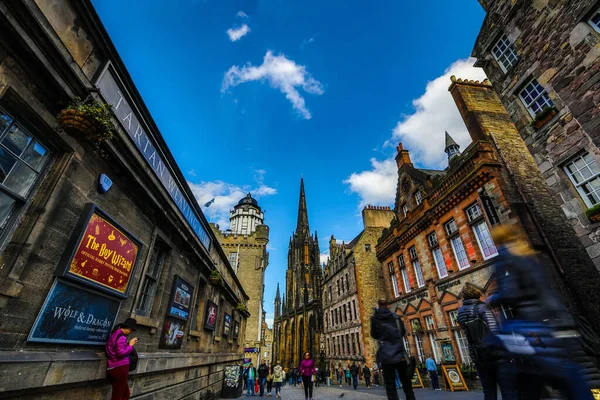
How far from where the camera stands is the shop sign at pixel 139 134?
430cm

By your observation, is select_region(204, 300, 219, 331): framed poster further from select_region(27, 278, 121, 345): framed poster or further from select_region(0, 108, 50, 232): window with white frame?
select_region(0, 108, 50, 232): window with white frame

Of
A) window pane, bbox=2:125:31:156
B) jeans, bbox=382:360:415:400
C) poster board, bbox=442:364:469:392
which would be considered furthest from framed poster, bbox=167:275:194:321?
poster board, bbox=442:364:469:392

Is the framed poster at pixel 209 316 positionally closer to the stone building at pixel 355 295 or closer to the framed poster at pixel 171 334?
the framed poster at pixel 171 334

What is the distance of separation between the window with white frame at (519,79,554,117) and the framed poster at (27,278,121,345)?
42.1 ft

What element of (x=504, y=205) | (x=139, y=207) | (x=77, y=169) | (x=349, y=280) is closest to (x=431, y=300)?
(x=504, y=205)

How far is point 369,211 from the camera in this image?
29266mm

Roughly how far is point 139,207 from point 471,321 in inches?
248

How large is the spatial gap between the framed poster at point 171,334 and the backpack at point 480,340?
635 centimetres

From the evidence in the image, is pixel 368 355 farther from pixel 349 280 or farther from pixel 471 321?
pixel 471 321

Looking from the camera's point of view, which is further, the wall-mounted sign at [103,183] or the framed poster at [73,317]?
the wall-mounted sign at [103,183]

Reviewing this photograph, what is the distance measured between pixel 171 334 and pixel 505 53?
599 inches

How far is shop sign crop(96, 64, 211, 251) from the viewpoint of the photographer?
4297mm

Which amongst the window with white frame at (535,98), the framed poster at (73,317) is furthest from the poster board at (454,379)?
the framed poster at (73,317)

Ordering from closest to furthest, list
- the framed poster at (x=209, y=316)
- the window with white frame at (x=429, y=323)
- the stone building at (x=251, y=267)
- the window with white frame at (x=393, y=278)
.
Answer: the framed poster at (x=209, y=316) → the window with white frame at (x=429, y=323) → the window with white frame at (x=393, y=278) → the stone building at (x=251, y=267)
